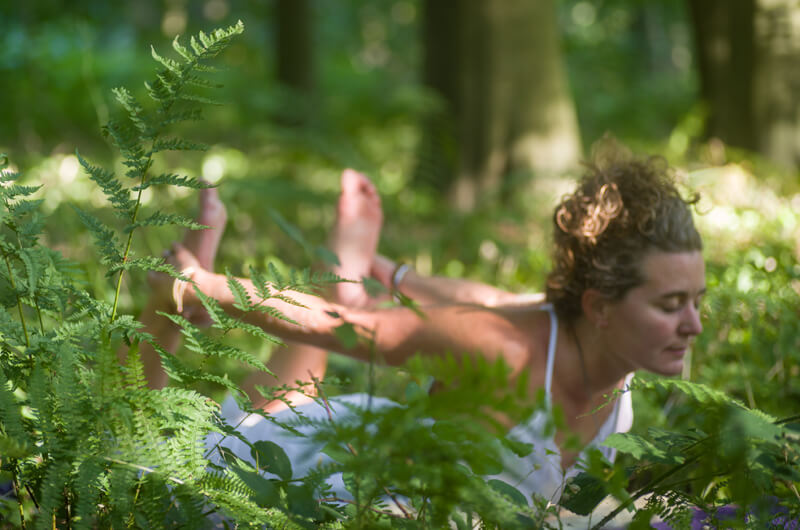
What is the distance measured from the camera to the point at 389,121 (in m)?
9.24

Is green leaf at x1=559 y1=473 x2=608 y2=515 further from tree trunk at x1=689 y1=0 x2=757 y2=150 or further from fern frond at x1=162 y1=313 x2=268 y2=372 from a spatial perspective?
tree trunk at x1=689 y1=0 x2=757 y2=150

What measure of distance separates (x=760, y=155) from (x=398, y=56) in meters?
28.8

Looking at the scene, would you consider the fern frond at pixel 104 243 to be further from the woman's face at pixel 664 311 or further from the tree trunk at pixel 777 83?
the tree trunk at pixel 777 83

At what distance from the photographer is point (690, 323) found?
2.08m

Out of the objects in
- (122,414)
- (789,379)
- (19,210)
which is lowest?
(789,379)

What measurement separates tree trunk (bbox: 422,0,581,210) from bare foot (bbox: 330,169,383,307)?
2.90 meters

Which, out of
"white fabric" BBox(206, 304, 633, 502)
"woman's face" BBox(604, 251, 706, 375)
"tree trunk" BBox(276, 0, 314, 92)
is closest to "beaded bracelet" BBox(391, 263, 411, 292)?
"white fabric" BBox(206, 304, 633, 502)

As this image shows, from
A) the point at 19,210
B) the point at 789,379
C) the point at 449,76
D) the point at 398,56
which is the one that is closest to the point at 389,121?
the point at 449,76

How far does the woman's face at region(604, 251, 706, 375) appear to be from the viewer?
6.87 ft

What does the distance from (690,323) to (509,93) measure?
4056 millimetres

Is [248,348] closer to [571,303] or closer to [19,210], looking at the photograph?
[571,303]

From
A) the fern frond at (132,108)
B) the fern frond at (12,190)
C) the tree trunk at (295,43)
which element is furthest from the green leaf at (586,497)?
the tree trunk at (295,43)

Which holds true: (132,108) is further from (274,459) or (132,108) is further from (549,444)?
(549,444)

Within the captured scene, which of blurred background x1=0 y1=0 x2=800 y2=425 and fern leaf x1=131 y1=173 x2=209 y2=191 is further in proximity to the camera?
blurred background x1=0 y1=0 x2=800 y2=425
